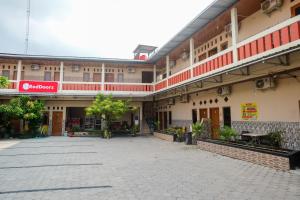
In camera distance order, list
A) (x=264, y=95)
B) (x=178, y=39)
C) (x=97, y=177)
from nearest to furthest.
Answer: (x=97, y=177) → (x=264, y=95) → (x=178, y=39)

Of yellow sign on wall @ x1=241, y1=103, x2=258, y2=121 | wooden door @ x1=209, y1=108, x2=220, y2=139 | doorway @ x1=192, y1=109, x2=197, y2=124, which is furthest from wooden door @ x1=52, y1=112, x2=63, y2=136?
yellow sign on wall @ x1=241, y1=103, x2=258, y2=121

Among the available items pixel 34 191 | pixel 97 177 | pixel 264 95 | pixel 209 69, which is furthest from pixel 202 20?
pixel 34 191

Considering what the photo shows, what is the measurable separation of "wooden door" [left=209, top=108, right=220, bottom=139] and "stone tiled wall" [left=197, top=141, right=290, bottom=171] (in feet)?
6.50

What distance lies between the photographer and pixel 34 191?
15.4 ft

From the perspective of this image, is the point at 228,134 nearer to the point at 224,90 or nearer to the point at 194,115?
the point at 224,90

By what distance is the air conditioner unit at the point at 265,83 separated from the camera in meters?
7.95

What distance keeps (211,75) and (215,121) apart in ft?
11.9

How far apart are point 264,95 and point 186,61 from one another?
7.82 m

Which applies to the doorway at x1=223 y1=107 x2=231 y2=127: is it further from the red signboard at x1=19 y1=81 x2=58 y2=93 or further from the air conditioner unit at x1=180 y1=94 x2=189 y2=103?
the red signboard at x1=19 y1=81 x2=58 y2=93

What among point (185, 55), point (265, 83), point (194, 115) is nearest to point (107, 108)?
point (194, 115)

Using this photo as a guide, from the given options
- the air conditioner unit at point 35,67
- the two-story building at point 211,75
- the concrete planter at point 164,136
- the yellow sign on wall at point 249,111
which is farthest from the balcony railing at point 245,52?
the concrete planter at point 164,136

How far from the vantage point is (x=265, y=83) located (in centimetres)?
819

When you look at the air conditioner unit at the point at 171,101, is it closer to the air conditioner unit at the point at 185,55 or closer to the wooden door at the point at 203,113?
the air conditioner unit at the point at 185,55

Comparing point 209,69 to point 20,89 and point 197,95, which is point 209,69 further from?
point 20,89
